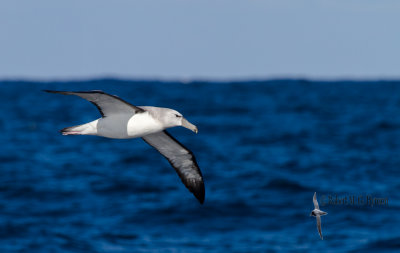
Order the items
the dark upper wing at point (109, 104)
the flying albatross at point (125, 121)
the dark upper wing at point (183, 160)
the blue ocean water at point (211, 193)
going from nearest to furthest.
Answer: the dark upper wing at point (109, 104) → the flying albatross at point (125, 121) → the dark upper wing at point (183, 160) → the blue ocean water at point (211, 193)

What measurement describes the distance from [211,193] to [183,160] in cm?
1602

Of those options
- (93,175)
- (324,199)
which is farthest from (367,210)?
(93,175)

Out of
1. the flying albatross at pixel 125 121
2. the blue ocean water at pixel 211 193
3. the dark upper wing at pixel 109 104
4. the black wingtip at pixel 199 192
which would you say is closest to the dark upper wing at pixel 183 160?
the black wingtip at pixel 199 192

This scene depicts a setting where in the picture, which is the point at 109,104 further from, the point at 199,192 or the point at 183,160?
the point at 199,192

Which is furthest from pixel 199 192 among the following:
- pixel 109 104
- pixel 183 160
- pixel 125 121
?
pixel 109 104

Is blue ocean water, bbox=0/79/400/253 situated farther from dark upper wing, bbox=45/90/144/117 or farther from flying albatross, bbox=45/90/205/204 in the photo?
dark upper wing, bbox=45/90/144/117

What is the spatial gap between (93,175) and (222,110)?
39.2 m

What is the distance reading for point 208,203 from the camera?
83.2 feet

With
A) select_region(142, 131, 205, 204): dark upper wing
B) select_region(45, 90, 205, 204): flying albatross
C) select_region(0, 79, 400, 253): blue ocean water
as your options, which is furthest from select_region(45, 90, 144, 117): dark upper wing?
select_region(0, 79, 400, 253): blue ocean water

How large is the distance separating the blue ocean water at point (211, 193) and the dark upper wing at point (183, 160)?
29.6 feet

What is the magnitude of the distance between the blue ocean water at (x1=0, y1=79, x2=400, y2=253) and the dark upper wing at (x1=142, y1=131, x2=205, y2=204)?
9.03 metres

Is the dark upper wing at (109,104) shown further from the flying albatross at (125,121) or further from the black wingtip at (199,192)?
the black wingtip at (199,192)

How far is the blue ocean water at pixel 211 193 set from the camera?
2109 cm

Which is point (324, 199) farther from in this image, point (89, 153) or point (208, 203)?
point (89, 153)
